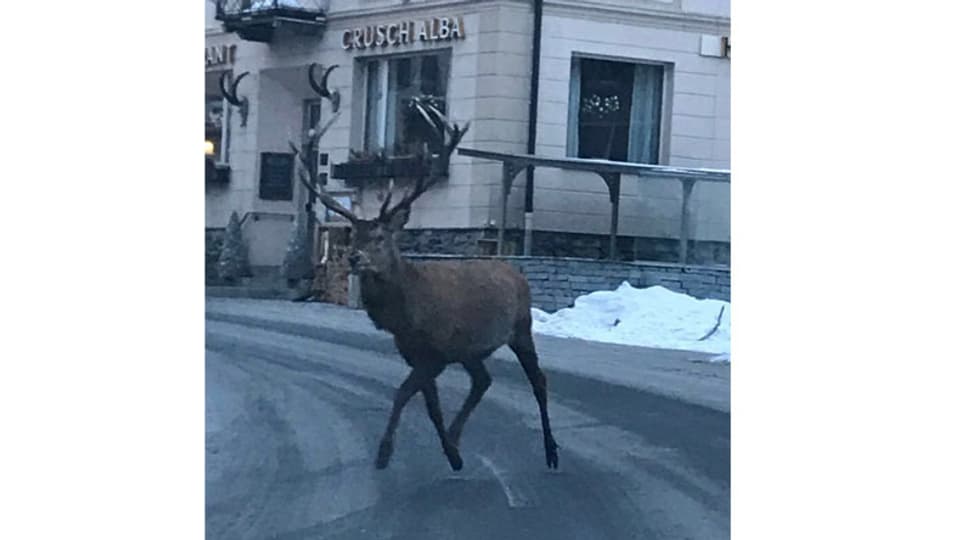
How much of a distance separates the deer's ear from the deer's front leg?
27cm

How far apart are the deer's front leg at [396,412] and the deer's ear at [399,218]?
0.88 ft

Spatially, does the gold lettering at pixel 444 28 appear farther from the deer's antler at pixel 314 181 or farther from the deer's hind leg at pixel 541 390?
the deer's hind leg at pixel 541 390

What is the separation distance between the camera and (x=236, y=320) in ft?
8.80

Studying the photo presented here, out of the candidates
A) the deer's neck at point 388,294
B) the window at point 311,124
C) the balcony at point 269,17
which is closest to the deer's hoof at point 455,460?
the deer's neck at point 388,294

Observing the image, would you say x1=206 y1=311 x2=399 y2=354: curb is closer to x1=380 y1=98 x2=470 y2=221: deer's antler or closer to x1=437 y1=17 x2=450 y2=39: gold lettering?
x1=380 y1=98 x2=470 y2=221: deer's antler

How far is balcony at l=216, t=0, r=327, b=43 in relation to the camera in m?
2.75

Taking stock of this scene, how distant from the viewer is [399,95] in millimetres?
2801

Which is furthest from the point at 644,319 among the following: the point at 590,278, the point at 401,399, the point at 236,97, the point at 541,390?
the point at 236,97

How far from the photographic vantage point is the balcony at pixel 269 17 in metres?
2.75
